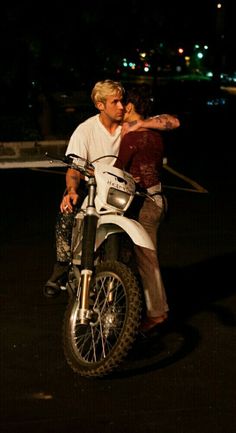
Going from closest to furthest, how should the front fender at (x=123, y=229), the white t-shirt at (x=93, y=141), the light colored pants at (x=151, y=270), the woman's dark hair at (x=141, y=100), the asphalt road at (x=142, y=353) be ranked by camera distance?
the asphalt road at (x=142, y=353) < the front fender at (x=123, y=229) < the light colored pants at (x=151, y=270) < the woman's dark hair at (x=141, y=100) < the white t-shirt at (x=93, y=141)

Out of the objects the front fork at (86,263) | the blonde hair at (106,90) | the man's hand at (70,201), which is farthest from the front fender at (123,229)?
the blonde hair at (106,90)

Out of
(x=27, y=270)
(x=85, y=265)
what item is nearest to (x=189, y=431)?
(x=85, y=265)

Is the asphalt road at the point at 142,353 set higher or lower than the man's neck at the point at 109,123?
lower

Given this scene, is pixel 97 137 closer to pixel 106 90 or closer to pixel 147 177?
pixel 106 90

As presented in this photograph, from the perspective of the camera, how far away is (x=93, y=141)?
668 centimetres

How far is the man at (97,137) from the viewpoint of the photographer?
6.46 m

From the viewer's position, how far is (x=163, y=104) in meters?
41.1

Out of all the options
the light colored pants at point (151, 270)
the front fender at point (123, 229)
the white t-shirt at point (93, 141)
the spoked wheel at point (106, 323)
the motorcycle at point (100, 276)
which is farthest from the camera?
the white t-shirt at point (93, 141)

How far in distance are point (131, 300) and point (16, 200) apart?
319 inches

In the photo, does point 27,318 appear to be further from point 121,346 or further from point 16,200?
point 16,200

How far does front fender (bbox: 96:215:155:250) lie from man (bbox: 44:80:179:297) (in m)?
0.39

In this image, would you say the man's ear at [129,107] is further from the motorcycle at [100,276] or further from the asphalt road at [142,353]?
the asphalt road at [142,353]

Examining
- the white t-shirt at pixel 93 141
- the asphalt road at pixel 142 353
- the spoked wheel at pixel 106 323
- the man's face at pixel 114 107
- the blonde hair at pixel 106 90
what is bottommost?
the asphalt road at pixel 142 353

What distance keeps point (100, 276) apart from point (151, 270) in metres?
0.54
